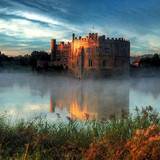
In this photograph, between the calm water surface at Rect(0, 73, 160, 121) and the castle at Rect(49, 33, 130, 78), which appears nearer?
the calm water surface at Rect(0, 73, 160, 121)

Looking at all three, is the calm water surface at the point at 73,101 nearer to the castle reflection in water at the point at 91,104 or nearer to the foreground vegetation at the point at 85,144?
the castle reflection in water at the point at 91,104

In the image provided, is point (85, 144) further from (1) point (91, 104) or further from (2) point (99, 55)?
(2) point (99, 55)

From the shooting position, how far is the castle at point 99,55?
1506 inches

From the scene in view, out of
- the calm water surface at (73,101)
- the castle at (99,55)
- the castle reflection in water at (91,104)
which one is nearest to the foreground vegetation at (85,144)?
the castle reflection in water at (91,104)

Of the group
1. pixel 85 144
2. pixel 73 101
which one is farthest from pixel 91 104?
pixel 85 144

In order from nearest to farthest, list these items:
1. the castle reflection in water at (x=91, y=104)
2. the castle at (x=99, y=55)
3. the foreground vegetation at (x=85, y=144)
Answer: the foreground vegetation at (x=85, y=144) → the castle reflection in water at (x=91, y=104) → the castle at (x=99, y=55)

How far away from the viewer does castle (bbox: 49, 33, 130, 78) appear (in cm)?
3825

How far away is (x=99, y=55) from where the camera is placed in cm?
3819

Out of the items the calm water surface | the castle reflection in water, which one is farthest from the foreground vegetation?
the calm water surface

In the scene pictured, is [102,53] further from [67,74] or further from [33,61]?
[33,61]

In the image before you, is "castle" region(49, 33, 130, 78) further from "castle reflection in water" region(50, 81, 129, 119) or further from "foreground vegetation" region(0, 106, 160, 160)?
"foreground vegetation" region(0, 106, 160, 160)

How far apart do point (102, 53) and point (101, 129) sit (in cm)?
3168

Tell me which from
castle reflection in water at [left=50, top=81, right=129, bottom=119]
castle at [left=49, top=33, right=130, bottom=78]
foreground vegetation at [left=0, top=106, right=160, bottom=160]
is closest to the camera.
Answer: foreground vegetation at [left=0, top=106, right=160, bottom=160]

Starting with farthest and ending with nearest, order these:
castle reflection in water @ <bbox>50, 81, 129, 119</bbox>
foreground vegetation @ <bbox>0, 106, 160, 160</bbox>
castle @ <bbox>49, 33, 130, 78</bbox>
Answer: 1. castle @ <bbox>49, 33, 130, 78</bbox>
2. castle reflection in water @ <bbox>50, 81, 129, 119</bbox>
3. foreground vegetation @ <bbox>0, 106, 160, 160</bbox>
